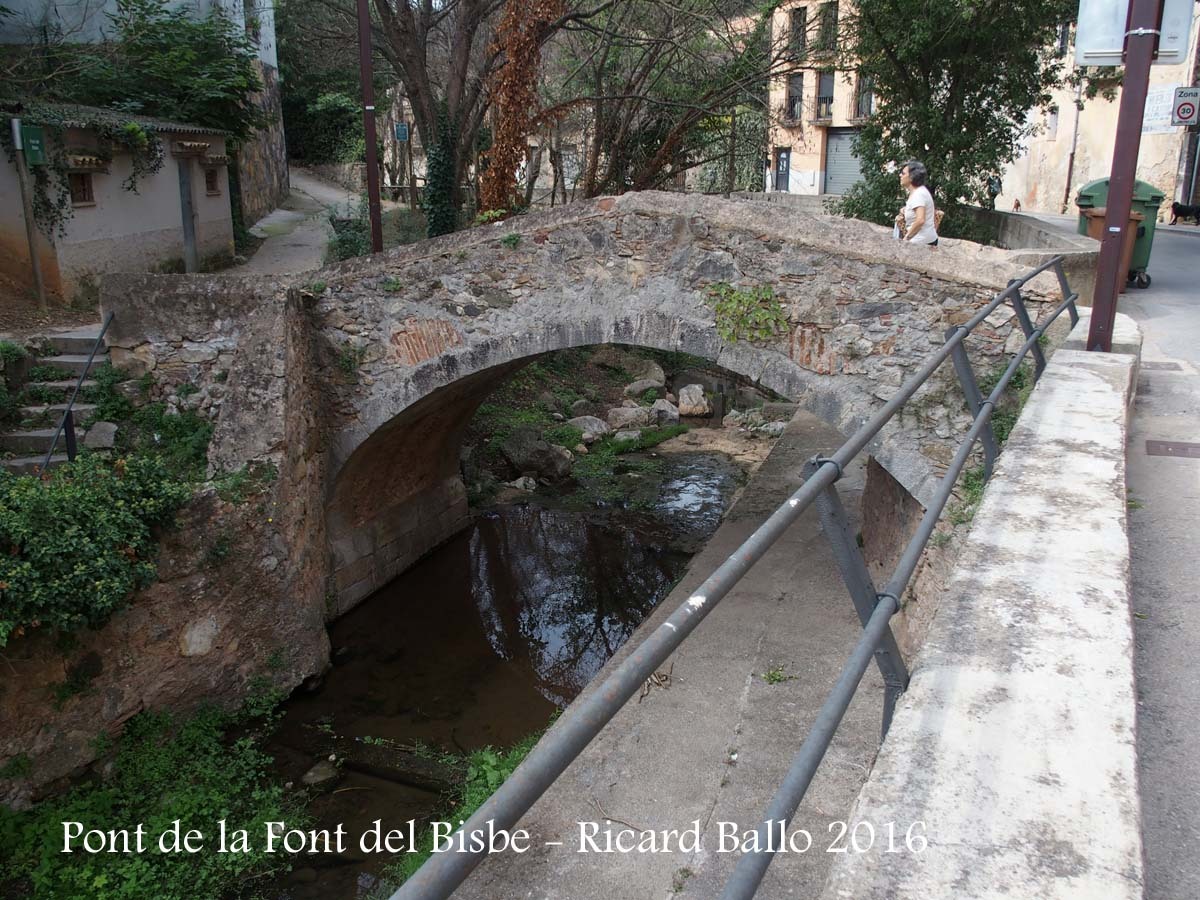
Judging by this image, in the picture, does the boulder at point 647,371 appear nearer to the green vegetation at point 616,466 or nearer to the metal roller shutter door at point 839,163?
the green vegetation at point 616,466

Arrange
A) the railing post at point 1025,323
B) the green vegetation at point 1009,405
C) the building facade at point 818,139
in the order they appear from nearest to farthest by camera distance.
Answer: the railing post at point 1025,323, the green vegetation at point 1009,405, the building facade at point 818,139

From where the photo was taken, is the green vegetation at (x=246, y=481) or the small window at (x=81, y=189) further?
the small window at (x=81, y=189)

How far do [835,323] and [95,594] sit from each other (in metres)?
5.73

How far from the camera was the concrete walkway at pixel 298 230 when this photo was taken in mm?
14891

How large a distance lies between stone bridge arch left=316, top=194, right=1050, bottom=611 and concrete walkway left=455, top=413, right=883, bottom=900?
1.74 metres

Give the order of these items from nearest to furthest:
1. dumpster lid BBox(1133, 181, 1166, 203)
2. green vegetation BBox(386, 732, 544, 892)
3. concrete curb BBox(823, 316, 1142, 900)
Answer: concrete curb BBox(823, 316, 1142, 900) < green vegetation BBox(386, 732, 544, 892) < dumpster lid BBox(1133, 181, 1166, 203)

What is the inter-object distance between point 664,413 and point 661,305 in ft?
28.3

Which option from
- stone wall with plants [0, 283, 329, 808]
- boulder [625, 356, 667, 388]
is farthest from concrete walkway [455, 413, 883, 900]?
boulder [625, 356, 667, 388]

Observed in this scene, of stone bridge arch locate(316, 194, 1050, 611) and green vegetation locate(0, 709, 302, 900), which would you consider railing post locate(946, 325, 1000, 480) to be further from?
green vegetation locate(0, 709, 302, 900)

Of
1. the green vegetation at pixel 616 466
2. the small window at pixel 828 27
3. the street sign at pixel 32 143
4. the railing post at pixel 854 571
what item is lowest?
the green vegetation at pixel 616 466

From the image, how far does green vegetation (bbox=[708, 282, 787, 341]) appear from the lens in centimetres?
738

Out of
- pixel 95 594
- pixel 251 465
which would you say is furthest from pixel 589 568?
pixel 95 594

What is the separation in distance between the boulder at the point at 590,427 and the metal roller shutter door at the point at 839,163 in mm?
16987

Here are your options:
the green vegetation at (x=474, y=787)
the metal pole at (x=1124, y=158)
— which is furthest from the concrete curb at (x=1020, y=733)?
the green vegetation at (x=474, y=787)
